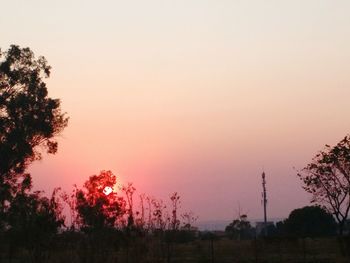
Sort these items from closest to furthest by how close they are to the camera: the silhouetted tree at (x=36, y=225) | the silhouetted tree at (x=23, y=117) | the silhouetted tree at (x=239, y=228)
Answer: the silhouetted tree at (x=36, y=225)
the silhouetted tree at (x=23, y=117)
the silhouetted tree at (x=239, y=228)

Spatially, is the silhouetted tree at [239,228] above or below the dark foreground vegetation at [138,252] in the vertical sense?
above

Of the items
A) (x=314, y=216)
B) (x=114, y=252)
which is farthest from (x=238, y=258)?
(x=314, y=216)

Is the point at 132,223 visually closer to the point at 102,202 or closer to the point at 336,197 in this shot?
the point at 102,202

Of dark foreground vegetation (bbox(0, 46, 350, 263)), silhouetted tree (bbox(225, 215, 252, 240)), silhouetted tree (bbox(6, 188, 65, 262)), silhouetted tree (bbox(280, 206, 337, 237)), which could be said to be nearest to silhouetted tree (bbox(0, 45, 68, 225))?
dark foreground vegetation (bbox(0, 46, 350, 263))

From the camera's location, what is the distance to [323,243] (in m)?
42.1

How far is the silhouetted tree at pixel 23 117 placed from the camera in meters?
40.1

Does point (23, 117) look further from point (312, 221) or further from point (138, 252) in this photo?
point (312, 221)

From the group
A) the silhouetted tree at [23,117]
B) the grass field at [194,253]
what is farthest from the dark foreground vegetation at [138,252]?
the silhouetted tree at [23,117]

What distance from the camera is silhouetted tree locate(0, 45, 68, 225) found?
131 ft

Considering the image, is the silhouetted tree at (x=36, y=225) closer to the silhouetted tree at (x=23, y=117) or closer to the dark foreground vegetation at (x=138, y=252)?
the dark foreground vegetation at (x=138, y=252)

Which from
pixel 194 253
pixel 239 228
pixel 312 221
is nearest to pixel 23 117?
pixel 194 253

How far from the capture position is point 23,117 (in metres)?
40.8

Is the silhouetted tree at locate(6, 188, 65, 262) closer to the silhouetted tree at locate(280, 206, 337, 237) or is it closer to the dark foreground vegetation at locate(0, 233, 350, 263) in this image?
the dark foreground vegetation at locate(0, 233, 350, 263)

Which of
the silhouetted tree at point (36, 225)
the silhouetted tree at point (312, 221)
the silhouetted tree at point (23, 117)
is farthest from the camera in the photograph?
the silhouetted tree at point (312, 221)
